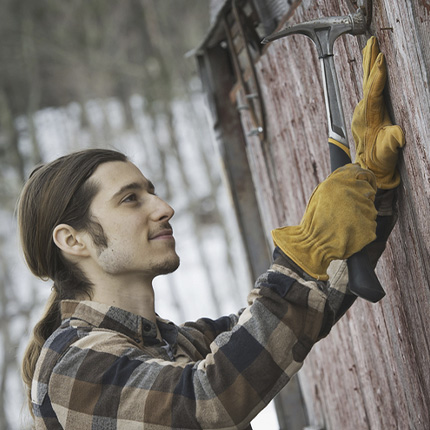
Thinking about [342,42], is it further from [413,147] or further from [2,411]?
[2,411]

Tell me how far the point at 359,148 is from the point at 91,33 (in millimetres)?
14314

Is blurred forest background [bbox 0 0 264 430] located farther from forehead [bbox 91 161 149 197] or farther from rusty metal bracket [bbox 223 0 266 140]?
forehead [bbox 91 161 149 197]

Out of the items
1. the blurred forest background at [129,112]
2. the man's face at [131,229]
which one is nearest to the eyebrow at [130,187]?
the man's face at [131,229]

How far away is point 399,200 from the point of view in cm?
171

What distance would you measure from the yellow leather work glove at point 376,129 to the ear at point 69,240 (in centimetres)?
89

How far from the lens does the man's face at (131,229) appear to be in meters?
1.94

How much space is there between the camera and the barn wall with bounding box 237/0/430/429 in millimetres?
1476

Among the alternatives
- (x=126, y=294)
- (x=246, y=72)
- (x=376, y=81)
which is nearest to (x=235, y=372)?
(x=126, y=294)

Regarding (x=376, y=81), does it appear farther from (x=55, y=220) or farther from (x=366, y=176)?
(x=55, y=220)

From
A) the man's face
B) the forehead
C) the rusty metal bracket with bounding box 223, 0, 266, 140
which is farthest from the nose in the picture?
the rusty metal bracket with bounding box 223, 0, 266, 140

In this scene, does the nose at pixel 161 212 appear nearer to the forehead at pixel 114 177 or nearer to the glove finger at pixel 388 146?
the forehead at pixel 114 177

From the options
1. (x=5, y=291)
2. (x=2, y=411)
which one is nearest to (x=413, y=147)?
(x=2, y=411)

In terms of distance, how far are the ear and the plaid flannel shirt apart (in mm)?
330

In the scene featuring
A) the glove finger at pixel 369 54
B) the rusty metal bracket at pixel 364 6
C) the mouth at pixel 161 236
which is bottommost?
the mouth at pixel 161 236
